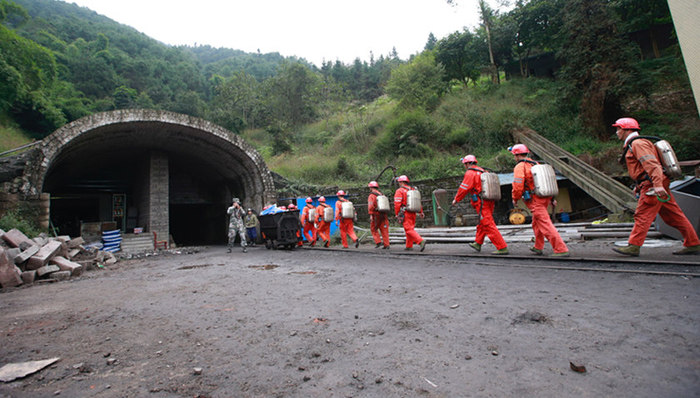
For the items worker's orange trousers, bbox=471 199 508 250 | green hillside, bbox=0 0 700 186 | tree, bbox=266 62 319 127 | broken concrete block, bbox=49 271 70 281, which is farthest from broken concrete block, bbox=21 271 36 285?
tree, bbox=266 62 319 127

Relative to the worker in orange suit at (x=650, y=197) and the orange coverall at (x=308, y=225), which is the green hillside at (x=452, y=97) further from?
the worker in orange suit at (x=650, y=197)

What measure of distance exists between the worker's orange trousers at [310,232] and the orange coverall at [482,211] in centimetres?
724

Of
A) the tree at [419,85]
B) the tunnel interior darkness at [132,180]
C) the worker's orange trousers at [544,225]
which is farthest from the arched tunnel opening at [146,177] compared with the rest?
the tree at [419,85]

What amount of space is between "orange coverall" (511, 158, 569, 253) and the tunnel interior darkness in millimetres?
14255

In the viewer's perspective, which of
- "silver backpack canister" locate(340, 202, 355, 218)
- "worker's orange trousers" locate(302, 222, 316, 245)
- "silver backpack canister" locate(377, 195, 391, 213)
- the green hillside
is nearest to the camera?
"silver backpack canister" locate(377, 195, 391, 213)

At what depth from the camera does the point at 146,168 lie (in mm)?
17094

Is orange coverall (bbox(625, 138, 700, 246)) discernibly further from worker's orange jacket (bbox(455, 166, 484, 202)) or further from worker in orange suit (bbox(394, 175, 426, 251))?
worker in orange suit (bbox(394, 175, 426, 251))

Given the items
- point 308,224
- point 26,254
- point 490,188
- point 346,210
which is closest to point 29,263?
point 26,254

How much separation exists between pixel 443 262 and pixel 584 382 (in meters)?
4.44

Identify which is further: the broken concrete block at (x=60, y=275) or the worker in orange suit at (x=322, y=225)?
the worker in orange suit at (x=322, y=225)

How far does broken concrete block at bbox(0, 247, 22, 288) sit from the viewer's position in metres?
6.27

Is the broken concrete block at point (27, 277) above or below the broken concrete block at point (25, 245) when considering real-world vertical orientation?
below

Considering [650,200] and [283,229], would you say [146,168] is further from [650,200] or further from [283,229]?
[650,200]

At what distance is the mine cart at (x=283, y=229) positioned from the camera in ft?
37.9
